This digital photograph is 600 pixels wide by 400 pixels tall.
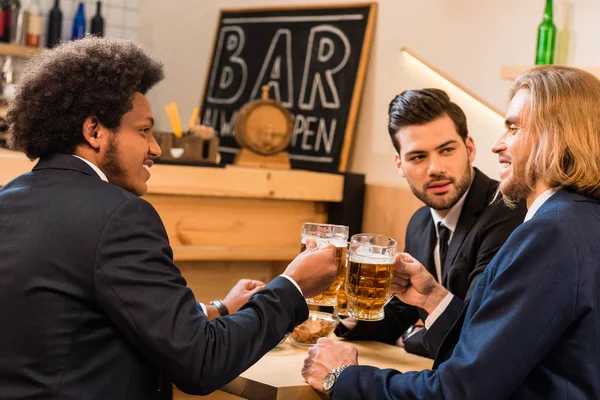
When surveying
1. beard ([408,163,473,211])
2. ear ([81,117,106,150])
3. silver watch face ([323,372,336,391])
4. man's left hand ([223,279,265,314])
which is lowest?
silver watch face ([323,372,336,391])

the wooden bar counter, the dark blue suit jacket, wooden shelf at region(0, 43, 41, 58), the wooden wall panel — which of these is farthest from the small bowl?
wooden shelf at region(0, 43, 41, 58)

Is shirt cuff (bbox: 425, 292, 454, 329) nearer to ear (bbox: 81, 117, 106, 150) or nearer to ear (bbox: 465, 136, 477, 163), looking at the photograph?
ear (bbox: 465, 136, 477, 163)

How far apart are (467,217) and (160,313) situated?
4.41 ft

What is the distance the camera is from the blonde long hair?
176 centimetres

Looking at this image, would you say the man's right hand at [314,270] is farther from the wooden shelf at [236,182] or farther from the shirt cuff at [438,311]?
the wooden shelf at [236,182]

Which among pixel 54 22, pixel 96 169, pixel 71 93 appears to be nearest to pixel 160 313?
pixel 96 169

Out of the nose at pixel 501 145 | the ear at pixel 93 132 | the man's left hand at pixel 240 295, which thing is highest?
the nose at pixel 501 145

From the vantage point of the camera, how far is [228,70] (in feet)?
15.7

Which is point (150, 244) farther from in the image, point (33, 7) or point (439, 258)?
point (33, 7)

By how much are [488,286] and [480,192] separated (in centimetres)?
106

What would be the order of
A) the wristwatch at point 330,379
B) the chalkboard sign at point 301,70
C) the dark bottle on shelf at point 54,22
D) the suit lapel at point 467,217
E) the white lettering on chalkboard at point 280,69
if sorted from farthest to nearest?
1. the dark bottle on shelf at point 54,22
2. the white lettering on chalkboard at point 280,69
3. the chalkboard sign at point 301,70
4. the suit lapel at point 467,217
5. the wristwatch at point 330,379

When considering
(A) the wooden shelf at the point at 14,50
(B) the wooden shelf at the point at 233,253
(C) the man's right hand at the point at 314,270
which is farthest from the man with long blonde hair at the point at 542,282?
(A) the wooden shelf at the point at 14,50

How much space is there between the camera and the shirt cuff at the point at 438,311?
232 centimetres

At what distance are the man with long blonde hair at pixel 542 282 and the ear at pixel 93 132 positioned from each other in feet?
2.67
